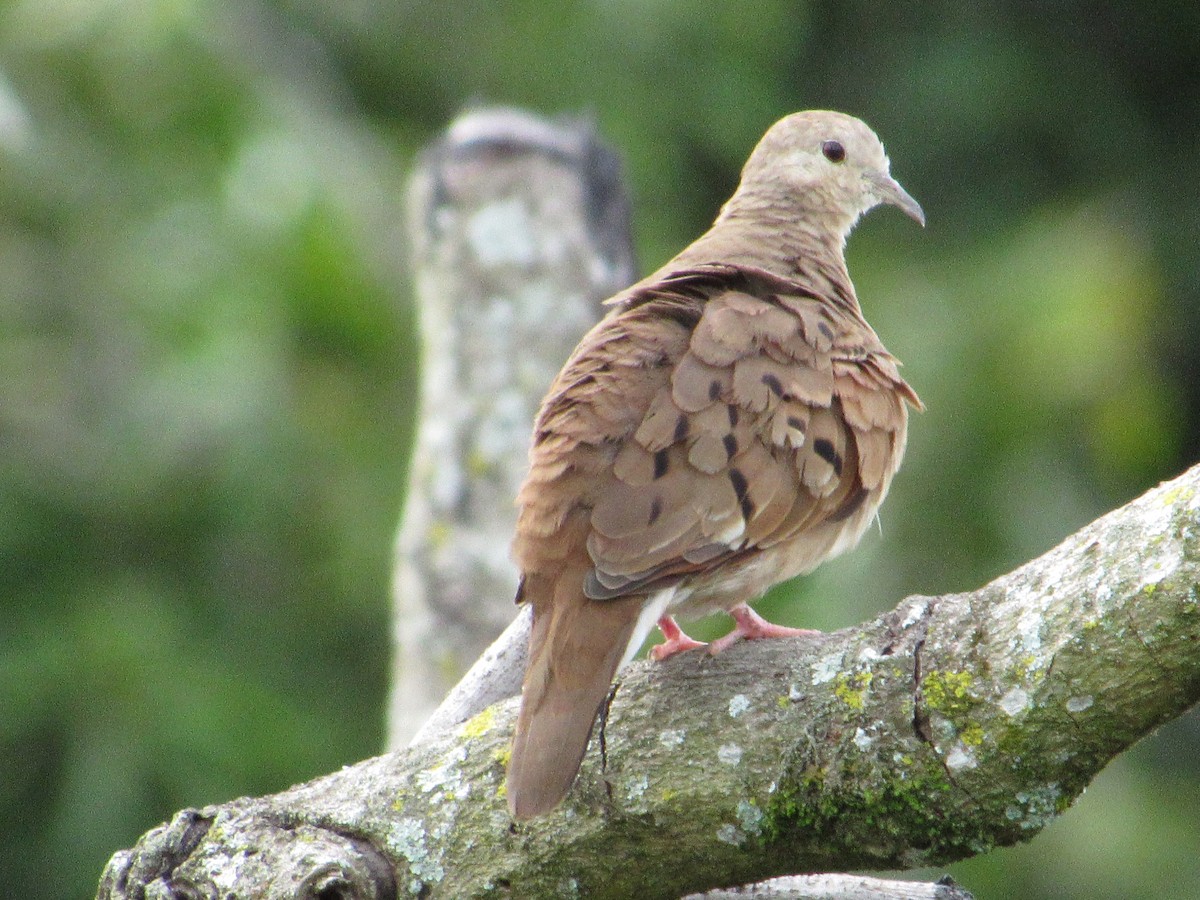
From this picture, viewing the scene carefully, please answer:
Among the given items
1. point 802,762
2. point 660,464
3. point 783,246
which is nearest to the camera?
point 802,762

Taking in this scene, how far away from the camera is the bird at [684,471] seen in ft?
8.91

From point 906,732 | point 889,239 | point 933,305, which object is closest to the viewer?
point 906,732

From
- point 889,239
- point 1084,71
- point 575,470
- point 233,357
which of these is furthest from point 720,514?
point 1084,71

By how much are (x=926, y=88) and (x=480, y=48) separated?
2.52 meters

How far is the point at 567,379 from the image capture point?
10.0 ft

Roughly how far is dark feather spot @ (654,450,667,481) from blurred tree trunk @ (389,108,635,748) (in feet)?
7.70

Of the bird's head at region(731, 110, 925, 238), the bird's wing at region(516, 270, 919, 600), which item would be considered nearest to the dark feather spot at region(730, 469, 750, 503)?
the bird's wing at region(516, 270, 919, 600)

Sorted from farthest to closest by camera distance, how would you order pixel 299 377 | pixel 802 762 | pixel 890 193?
pixel 299 377, pixel 890 193, pixel 802 762

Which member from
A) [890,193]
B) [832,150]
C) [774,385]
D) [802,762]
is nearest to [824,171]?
[832,150]

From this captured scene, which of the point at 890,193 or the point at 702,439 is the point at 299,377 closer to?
the point at 890,193

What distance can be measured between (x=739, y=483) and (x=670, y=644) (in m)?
0.32

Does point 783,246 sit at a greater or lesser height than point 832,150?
lesser

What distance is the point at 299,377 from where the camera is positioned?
6.65m

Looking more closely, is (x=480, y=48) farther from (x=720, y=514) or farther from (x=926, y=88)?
(x=720, y=514)
